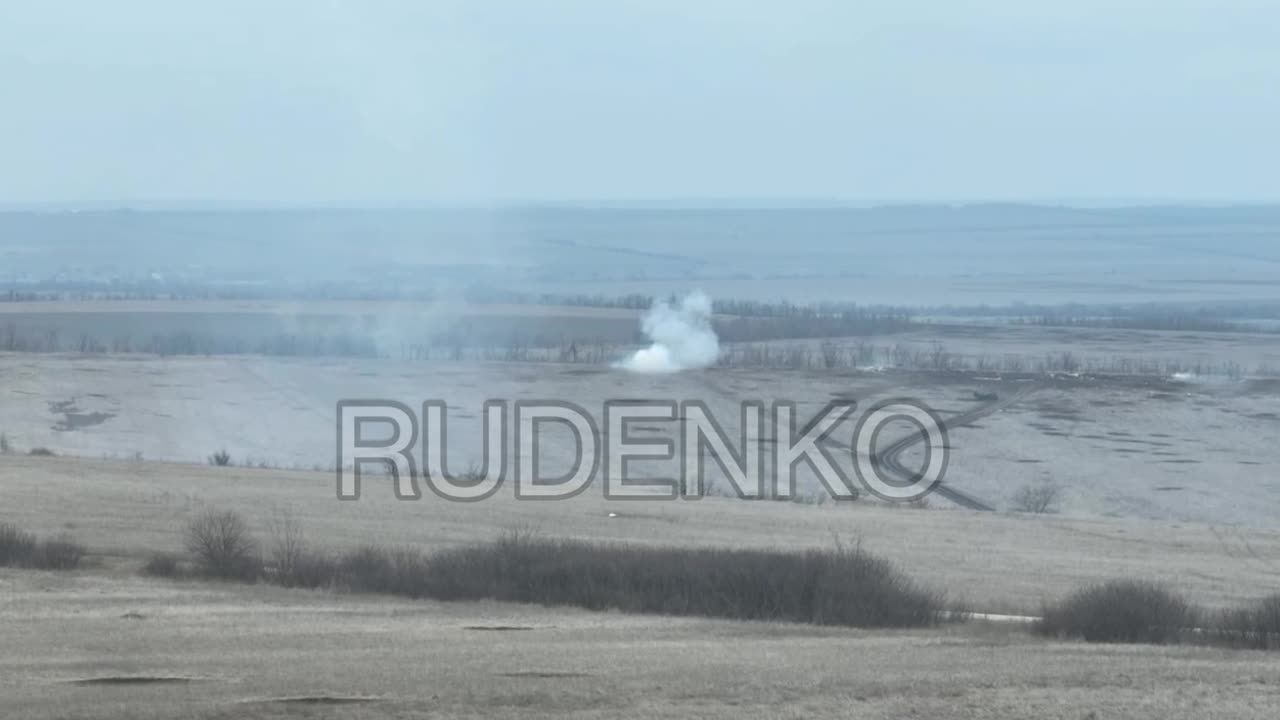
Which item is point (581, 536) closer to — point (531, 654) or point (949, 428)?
point (531, 654)

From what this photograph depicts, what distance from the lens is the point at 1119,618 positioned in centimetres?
2109

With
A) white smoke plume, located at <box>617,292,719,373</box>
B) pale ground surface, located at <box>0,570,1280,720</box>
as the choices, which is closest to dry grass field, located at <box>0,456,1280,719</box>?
pale ground surface, located at <box>0,570,1280,720</box>

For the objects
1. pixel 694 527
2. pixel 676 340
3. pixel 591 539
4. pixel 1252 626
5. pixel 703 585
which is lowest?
pixel 694 527

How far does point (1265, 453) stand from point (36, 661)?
42297 millimetres

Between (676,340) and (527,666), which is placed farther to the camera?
(676,340)

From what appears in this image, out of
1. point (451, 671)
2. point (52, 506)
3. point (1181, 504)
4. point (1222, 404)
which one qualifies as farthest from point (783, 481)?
point (451, 671)

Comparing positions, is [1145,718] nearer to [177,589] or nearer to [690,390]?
[177,589]

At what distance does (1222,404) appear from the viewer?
60.4 meters

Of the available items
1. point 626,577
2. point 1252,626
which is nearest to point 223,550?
point 626,577

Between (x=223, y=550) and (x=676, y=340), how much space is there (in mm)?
53823

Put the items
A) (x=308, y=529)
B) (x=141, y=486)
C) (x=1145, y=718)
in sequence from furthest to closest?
(x=141, y=486), (x=308, y=529), (x=1145, y=718)

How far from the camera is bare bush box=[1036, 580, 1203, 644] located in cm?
2081

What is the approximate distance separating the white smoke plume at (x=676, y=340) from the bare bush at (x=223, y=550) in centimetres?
4134

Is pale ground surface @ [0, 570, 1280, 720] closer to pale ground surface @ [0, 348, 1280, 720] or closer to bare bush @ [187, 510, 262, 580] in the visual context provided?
pale ground surface @ [0, 348, 1280, 720]
